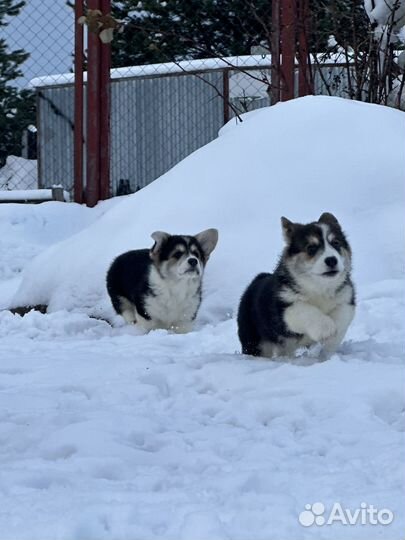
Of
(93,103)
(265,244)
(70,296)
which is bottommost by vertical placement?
(70,296)

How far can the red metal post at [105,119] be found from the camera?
10984mm

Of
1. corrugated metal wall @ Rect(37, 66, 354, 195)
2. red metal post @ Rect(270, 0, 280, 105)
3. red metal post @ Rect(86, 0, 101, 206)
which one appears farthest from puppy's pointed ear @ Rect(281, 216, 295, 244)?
corrugated metal wall @ Rect(37, 66, 354, 195)

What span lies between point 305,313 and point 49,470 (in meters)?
2.06

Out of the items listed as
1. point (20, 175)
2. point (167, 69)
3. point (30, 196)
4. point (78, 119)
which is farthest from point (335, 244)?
point (20, 175)

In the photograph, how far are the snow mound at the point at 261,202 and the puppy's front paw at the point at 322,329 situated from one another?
74.8 inches

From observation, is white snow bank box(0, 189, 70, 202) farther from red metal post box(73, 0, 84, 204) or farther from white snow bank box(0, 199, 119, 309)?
red metal post box(73, 0, 84, 204)

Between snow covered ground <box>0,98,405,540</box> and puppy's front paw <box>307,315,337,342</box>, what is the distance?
133 millimetres

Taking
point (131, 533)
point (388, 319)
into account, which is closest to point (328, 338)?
point (388, 319)

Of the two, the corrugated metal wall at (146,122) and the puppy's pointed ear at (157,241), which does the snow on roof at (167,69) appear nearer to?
the corrugated metal wall at (146,122)

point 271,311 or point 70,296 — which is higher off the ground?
point 271,311

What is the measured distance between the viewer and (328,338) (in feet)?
16.3

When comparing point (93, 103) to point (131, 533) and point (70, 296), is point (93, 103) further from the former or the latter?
point (131, 533)

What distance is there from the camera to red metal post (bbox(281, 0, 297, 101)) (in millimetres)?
9586

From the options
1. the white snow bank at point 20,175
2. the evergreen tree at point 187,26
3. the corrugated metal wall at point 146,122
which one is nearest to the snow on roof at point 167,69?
the corrugated metal wall at point 146,122
